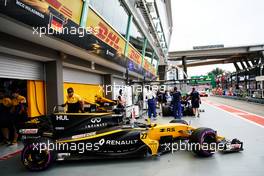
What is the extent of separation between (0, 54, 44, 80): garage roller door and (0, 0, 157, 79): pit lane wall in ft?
4.83

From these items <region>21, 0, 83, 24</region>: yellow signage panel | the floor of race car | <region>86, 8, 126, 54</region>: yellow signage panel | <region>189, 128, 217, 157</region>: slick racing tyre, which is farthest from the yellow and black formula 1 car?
<region>86, 8, 126, 54</region>: yellow signage panel

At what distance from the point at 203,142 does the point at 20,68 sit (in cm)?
482

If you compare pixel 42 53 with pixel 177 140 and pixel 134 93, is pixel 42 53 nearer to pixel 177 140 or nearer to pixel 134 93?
pixel 177 140

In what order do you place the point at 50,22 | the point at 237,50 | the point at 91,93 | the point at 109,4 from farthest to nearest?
the point at 237,50, the point at 91,93, the point at 109,4, the point at 50,22

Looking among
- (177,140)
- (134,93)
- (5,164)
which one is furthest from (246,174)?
(134,93)

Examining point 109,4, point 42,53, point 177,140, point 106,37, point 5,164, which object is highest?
point 109,4

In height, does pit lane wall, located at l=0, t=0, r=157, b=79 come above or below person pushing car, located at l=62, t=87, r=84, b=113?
above

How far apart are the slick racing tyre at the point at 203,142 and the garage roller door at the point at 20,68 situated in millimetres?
4455

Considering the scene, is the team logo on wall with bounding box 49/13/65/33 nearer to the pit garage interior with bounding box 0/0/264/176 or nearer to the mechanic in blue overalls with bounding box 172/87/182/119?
the pit garage interior with bounding box 0/0/264/176

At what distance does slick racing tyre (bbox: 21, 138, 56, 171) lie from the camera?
4129 mm

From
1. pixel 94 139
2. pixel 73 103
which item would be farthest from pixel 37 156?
pixel 73 103

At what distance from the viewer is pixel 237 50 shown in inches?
1582

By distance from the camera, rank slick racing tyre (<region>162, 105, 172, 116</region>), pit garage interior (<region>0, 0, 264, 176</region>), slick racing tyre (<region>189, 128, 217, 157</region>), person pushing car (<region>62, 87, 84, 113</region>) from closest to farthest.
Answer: pit garage interior (<region>0, 0, 264, 176</region>)
slick racing tyre (<region>189, 128, 217, 157</region>)
person pushing car (<region>62, 87, 84, 113</region>)
slick racing tyre (<region>162, 105, 172, 116</region>)

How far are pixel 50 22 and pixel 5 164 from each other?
2814mm
